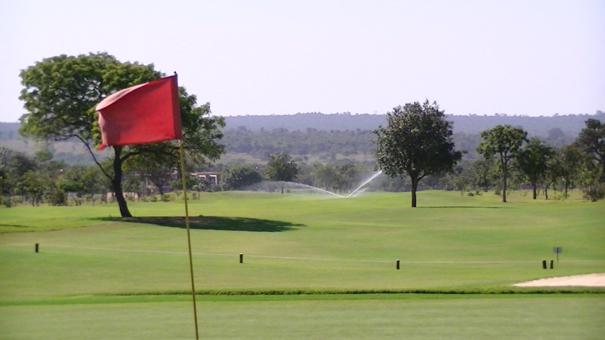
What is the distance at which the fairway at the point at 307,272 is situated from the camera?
17.8 m

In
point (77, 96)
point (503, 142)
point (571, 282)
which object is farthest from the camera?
point (503, 142)

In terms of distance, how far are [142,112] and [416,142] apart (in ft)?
270

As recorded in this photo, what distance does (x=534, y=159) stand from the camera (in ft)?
374

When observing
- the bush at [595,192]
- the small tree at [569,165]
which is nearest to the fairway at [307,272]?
the bush at [595,192]

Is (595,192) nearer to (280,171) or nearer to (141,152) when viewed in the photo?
(141,152)

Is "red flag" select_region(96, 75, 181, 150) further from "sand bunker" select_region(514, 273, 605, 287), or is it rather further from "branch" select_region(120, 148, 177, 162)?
"branch" select_region(120, 148, 177, 162)

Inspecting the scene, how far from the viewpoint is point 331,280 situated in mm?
33875

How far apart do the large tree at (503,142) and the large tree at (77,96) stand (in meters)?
53.0

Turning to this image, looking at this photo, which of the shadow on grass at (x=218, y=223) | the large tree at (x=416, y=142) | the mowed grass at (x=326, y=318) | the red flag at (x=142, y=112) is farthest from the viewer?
the large tree at (x=416, y=142)

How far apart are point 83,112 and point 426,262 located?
30594 mm

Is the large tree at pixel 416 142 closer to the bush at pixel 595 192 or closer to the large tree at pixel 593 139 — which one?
the bush at pixel 595 192

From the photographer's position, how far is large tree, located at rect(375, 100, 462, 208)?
96.0 m

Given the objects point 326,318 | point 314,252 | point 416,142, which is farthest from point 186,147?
point 326,318

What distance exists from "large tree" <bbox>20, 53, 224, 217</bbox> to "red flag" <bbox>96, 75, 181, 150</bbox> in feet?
167
